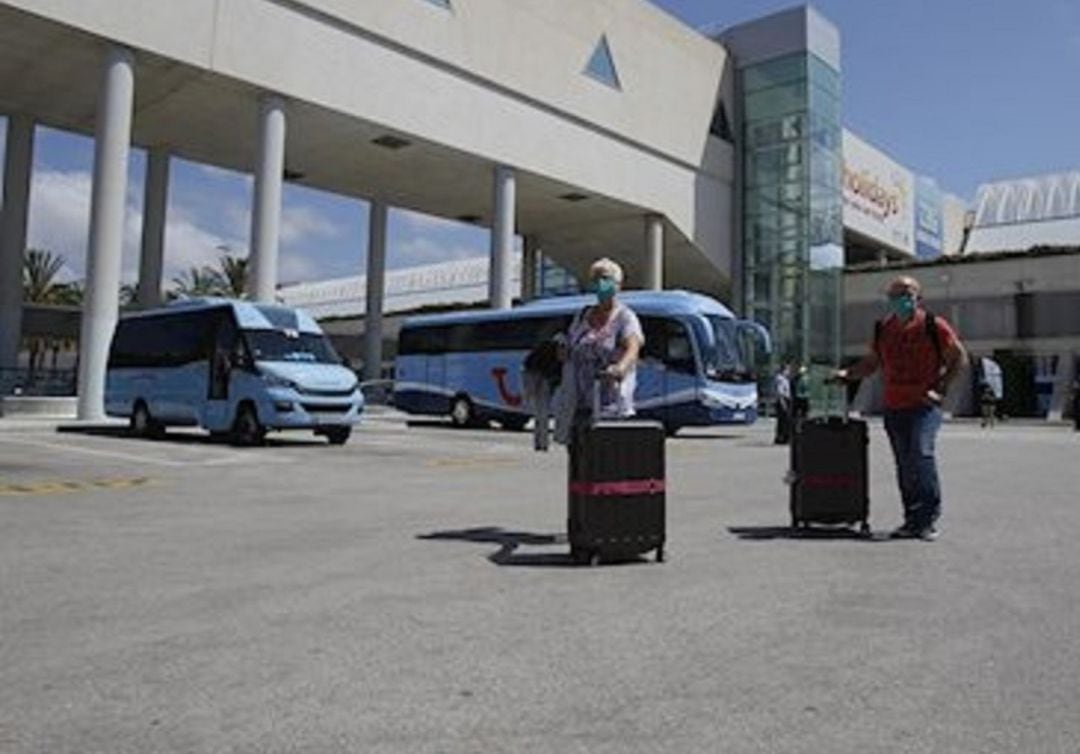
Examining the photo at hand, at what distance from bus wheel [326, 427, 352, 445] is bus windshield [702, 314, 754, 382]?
8542 mm

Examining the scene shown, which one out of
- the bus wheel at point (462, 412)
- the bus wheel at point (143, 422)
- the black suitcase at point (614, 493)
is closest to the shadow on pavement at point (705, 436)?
the bus wheel at point (462, 412)

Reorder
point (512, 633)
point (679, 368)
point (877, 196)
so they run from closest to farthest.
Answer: point (512, 633), point (679, 368), point (877, 196)

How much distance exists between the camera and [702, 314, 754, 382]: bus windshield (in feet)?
77.4

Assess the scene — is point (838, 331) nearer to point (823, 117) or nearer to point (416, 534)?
point (823, 117)

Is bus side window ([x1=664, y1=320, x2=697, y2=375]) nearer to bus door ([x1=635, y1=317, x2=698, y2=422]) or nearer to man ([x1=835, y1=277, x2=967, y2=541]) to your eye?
bus door ([x1=635, y1=317, x2=698, y2=422])

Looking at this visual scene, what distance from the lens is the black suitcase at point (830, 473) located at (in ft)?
25.3

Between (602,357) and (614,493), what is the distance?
1.04 metres

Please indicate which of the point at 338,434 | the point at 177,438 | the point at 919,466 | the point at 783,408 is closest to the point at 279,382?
the point at 338,434

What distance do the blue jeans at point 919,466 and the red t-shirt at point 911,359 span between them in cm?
11

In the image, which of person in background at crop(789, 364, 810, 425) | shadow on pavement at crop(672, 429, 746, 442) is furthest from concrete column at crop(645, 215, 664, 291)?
person in background at crop(789, 364, 810, 425)

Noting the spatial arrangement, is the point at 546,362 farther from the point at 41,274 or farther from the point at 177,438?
the point at 41,274

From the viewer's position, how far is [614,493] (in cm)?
622

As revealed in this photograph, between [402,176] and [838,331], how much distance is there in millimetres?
19618

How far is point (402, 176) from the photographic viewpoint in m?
37.2
